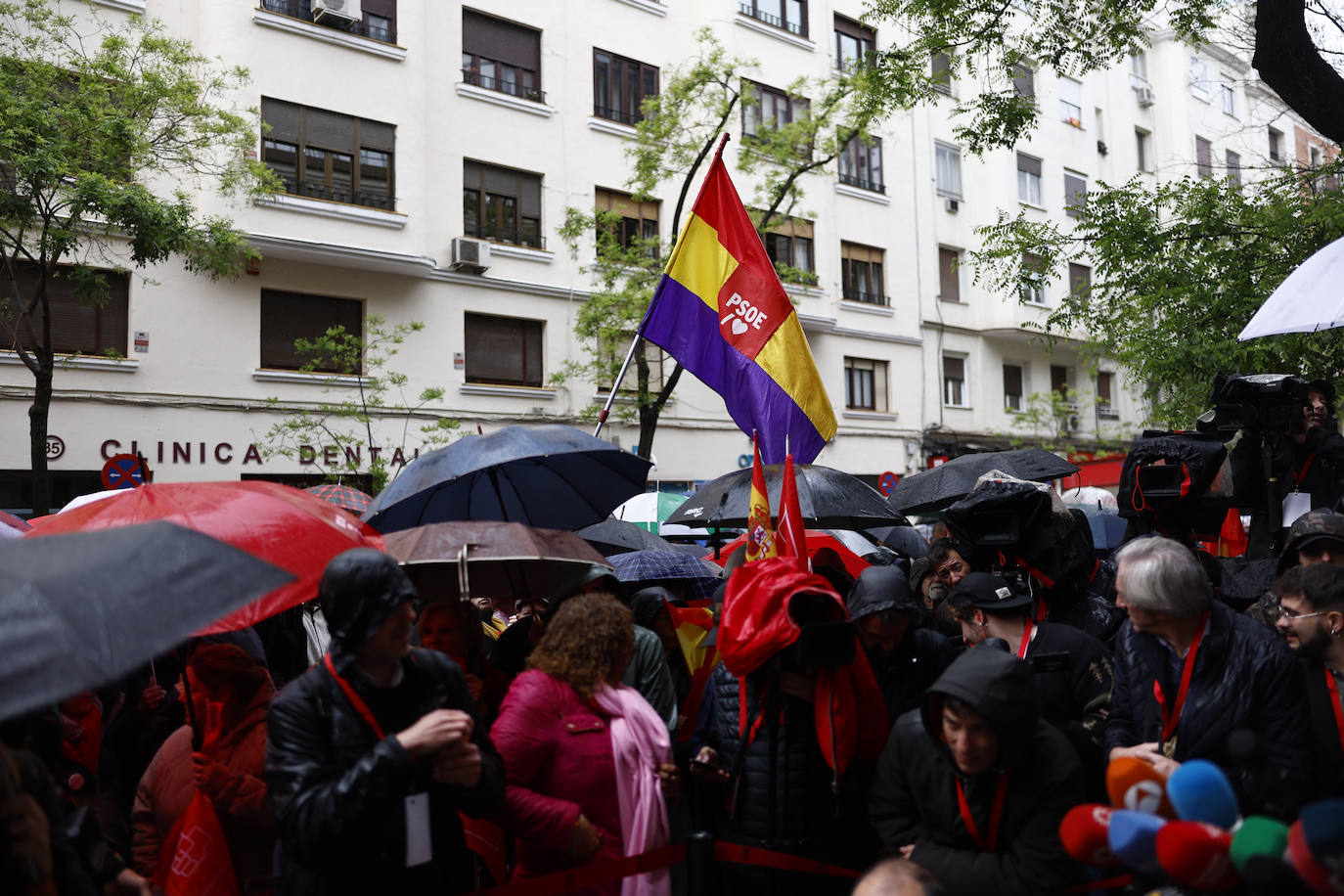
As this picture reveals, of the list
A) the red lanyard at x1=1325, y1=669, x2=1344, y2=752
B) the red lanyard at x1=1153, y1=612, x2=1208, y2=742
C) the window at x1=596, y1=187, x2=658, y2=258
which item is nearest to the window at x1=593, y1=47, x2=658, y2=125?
the window at x1=596, y1=187, x2=658, y2=258

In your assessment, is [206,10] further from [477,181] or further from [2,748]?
[2,748]

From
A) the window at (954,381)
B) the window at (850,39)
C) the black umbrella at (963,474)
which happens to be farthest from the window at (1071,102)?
the black umbrella at (963,474)

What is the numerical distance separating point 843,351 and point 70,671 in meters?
25.4

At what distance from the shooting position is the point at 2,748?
8.29 ft

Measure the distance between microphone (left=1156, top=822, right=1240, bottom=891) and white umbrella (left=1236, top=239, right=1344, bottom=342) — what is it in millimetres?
3569

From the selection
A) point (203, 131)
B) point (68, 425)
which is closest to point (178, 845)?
point (203, 131)

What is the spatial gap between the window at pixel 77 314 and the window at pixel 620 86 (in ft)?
32.6

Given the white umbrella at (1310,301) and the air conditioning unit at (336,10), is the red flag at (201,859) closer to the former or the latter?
the white umbrella at (1310,301)

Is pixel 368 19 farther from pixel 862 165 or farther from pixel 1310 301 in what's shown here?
pixel 1310 301

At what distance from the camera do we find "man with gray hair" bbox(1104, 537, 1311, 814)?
11.3ft

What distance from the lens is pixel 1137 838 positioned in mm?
2365

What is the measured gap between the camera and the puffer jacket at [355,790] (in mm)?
2975

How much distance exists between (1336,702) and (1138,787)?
1467mm

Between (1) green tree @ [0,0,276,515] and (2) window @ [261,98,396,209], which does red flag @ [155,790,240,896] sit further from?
(2) window @ [261,98,396,209]
